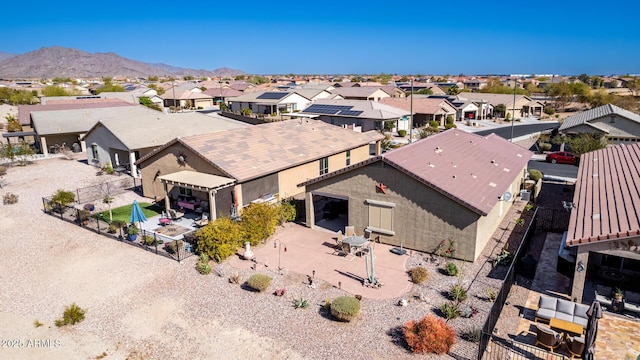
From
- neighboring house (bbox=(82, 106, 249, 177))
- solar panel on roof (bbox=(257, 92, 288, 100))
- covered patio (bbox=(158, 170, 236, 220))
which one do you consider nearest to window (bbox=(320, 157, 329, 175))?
covered patio (bbox=(158, 170, 236, 220))

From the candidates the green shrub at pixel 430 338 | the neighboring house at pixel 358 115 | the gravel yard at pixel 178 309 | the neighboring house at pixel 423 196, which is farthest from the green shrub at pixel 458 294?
the neighboring house at pixel 358 115

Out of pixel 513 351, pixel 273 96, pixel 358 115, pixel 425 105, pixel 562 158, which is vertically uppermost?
pixel 273 96

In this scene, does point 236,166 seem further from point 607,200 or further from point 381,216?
point 607,200

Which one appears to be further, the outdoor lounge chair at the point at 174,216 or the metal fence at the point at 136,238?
the outdoor lounge chair at the point at 174,216

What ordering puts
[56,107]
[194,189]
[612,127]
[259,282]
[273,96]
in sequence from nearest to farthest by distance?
[259,282], [194,189], [612,127], [56,107], [273,96]

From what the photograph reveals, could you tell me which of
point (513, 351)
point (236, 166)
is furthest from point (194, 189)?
point (513, 351)

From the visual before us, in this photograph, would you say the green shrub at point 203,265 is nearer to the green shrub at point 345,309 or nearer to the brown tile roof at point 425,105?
the green shrub at point 345,309

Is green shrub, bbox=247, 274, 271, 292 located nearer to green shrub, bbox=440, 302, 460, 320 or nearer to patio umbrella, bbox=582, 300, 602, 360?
green shrub, bbox=440, 302, 460, 320
